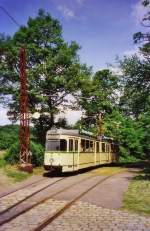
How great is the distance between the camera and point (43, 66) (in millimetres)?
44188

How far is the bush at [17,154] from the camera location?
105ft

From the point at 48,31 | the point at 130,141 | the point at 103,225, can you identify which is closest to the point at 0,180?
the point at 103,225

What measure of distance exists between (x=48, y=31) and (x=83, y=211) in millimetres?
33544

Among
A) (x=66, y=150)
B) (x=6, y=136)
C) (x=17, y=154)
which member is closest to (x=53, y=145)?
(x=66, y=150)

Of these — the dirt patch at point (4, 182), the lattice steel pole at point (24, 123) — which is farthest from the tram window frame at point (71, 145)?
the dirt patch at point (4, 182)

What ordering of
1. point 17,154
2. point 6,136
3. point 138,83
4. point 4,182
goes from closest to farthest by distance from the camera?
1. point 4,182
2. point 17,154
3. point 138,83
4. point 6,136

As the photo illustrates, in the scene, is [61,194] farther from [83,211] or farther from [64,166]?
[64,166]

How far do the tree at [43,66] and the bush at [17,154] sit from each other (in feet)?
33.9

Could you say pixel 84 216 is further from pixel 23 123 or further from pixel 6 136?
pixel 6 136

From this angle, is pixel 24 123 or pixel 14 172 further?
pixel 24 123

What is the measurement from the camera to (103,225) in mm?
12367

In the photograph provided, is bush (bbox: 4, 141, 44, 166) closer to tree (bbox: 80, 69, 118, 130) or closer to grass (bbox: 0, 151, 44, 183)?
grass (bbox: 0, 151, 44, 183)

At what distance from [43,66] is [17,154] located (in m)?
14.3

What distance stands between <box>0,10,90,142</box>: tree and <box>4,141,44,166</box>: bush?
10331mm
